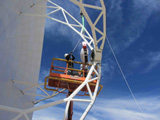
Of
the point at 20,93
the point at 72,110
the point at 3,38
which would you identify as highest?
the point at 3,38

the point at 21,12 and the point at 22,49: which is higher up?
the point at 21,12

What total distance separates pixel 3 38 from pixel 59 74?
4.89 meters

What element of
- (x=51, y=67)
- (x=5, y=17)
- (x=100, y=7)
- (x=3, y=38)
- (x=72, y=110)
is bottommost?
(x=72, y=110)

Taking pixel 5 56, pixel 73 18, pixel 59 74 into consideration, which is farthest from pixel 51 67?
pixel 73 18

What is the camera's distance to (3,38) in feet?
37.3

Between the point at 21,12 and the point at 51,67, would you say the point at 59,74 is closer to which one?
the point at 51,67

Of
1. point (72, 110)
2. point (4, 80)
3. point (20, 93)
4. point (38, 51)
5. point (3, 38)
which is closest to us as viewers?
point (3, 38)

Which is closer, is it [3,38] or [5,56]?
[3,38]

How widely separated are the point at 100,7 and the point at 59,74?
6213 mm

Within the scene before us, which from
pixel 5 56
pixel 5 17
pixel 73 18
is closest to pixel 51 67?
pixel 5 56

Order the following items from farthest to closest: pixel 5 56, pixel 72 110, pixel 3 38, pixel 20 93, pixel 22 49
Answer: pixel 20 93, pixel 22 49, pixel 72 110, pixel 5 56, pixel 3 38

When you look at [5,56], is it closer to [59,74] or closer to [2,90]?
[2,90]

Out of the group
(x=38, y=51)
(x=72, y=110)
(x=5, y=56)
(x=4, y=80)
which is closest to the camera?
(x=5, y=56)

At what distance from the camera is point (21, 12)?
562 inches
